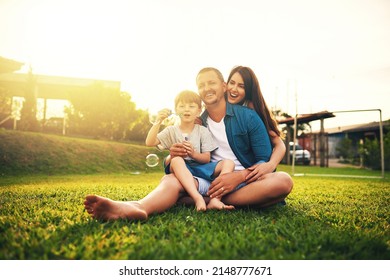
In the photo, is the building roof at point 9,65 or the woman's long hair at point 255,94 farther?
the building roof at point 9,65

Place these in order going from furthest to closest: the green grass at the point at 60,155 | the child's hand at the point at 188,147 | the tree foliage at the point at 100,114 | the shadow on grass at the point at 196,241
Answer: the tree foliage at the point at 100,114, the green grass at the point at 60,155, the child's hand at the point at 188,147, the shadow on grass at the point at 196,241

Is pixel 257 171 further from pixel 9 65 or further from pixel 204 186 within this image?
pixel 9 65

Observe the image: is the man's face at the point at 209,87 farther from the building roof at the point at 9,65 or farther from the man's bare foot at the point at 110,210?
the building roof at the point at 9,65

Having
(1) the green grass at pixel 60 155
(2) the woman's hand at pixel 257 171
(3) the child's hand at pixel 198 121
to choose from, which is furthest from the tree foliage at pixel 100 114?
(2) the woman's hand at pixel 257 171

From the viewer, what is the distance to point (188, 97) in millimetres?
2428

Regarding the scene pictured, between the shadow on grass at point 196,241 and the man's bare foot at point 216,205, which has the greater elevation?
the man's bare foot at point 216,205

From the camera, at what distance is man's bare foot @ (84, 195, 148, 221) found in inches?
67.2

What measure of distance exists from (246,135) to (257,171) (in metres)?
0.32

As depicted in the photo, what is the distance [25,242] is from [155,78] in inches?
98.6

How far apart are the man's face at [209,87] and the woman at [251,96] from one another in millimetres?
→ 122

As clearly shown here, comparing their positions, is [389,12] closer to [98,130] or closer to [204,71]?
[204,71]

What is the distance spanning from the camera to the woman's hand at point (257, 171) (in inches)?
86.6
